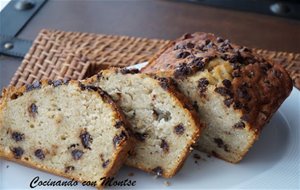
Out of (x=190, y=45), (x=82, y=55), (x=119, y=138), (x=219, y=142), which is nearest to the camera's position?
(x=119, y=138)

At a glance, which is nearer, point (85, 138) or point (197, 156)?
point (85, 138)

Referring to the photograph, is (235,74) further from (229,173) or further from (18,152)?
(18,152)

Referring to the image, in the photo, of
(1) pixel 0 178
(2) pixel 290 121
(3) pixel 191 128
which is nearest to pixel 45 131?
(1) pixel 0 178

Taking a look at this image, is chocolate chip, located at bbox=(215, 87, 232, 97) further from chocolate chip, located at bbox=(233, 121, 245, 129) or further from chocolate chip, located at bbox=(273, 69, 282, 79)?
chocolate chip, located at bbox=(273, 69, 282, 79)

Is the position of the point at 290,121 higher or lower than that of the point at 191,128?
lower

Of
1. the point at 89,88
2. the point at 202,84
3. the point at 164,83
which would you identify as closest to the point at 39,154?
the point at 89,88

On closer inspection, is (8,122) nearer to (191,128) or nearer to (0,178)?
(0,178)

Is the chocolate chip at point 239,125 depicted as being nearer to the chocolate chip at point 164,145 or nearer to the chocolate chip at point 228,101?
the chocolate chip at point 228,101
